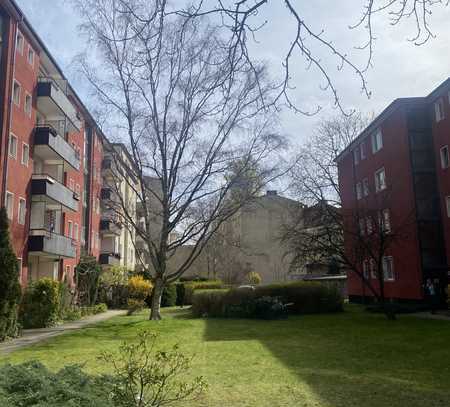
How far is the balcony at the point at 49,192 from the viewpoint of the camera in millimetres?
26734

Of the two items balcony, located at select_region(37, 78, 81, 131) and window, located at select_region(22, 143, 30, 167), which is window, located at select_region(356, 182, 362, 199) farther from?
window, located at select_region(22, 143, 30, 167)

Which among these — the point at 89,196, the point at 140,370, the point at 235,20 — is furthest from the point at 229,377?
the point at 89,196

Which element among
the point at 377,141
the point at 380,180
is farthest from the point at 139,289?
the point at 377,141

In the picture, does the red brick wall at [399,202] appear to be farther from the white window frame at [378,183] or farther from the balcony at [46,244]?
the balcony at [46,244]

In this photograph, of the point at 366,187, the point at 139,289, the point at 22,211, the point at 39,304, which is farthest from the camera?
the point at 139,289

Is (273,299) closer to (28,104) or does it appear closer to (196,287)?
(196,287)

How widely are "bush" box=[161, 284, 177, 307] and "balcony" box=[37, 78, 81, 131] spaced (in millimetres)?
16207

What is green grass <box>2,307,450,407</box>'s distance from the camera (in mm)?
7641

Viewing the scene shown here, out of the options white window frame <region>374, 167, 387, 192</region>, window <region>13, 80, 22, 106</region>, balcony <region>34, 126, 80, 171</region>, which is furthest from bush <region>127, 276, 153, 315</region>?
white window frame <region>374, 167, 387, 192</region>

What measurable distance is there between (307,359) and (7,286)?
488 inches

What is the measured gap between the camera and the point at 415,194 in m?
27.2

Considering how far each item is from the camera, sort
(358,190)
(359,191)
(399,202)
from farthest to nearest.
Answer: (358,190) < (359,191) < (399,202)

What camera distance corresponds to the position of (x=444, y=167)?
85.1 ft

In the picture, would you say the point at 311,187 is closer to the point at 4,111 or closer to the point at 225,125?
the point at 225,125
